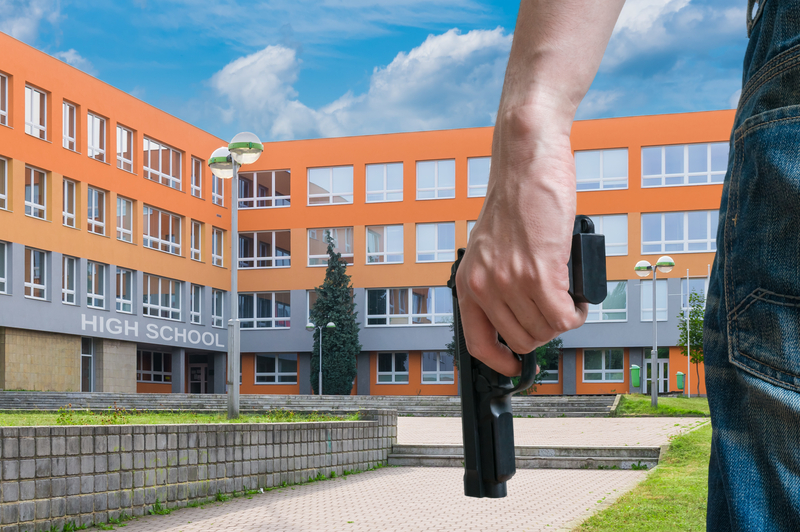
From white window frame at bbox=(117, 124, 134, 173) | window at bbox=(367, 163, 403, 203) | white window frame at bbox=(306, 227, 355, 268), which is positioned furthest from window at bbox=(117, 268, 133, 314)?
window at bbox=(367, 163, 403, 203)

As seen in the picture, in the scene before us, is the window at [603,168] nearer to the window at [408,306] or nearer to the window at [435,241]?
the window at [435,241]

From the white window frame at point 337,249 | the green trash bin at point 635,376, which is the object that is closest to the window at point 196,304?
the white window frame at point 337,249

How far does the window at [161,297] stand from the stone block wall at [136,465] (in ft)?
101

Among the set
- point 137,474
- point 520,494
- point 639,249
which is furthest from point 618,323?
point 137,474

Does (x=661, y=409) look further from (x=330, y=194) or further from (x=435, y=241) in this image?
(x=330, y=194)

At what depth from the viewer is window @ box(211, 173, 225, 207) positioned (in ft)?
146

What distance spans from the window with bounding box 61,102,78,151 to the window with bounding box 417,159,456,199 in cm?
1746

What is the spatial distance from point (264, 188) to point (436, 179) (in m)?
10.4

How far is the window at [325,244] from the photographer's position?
44950mm

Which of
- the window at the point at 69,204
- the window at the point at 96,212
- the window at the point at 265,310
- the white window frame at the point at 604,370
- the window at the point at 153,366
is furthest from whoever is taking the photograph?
the window at the point at 265,310

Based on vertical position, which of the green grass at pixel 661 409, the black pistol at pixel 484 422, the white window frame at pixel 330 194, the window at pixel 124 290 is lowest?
the green grass at pixel 661 409

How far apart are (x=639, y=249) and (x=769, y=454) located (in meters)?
41.5

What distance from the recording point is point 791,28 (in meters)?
1.00

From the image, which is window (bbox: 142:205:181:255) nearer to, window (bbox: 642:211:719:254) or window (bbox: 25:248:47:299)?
window (bbox: 25:248:47:299)
